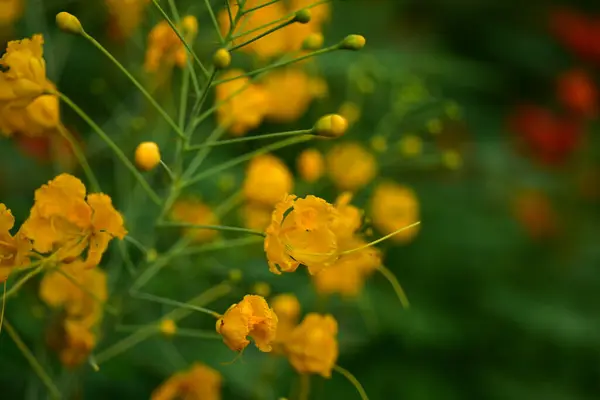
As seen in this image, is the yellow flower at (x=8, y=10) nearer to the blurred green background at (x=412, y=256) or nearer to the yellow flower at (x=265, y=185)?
the blurred green background at (x=412, y=256)

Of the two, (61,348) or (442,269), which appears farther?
(442,269)

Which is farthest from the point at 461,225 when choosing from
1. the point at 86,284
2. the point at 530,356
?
the point at 86,284

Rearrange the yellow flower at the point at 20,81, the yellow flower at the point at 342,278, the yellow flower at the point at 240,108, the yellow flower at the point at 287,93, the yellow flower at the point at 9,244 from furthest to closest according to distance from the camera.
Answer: the yellow flower at the point at 287,93, the yellow flower at the point at 342,278, the yellow flower at the point at 240,108, the yellow flower at the point at 20,81, the yellow flower at the point at 9,244

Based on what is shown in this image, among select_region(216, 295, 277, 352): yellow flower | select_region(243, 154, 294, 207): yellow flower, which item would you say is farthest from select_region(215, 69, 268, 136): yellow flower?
select_region(216, 295, 277, 352): yellow flower

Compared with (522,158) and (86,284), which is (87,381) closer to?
(86,284)


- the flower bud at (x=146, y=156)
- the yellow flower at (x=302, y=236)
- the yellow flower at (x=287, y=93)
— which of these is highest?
the flower bud at (x=146, y=156)

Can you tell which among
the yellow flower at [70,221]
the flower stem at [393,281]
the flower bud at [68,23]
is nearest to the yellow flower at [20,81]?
the flower bud at [68,23]

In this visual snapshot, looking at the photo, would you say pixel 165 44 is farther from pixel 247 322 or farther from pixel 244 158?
pixel 247 322
